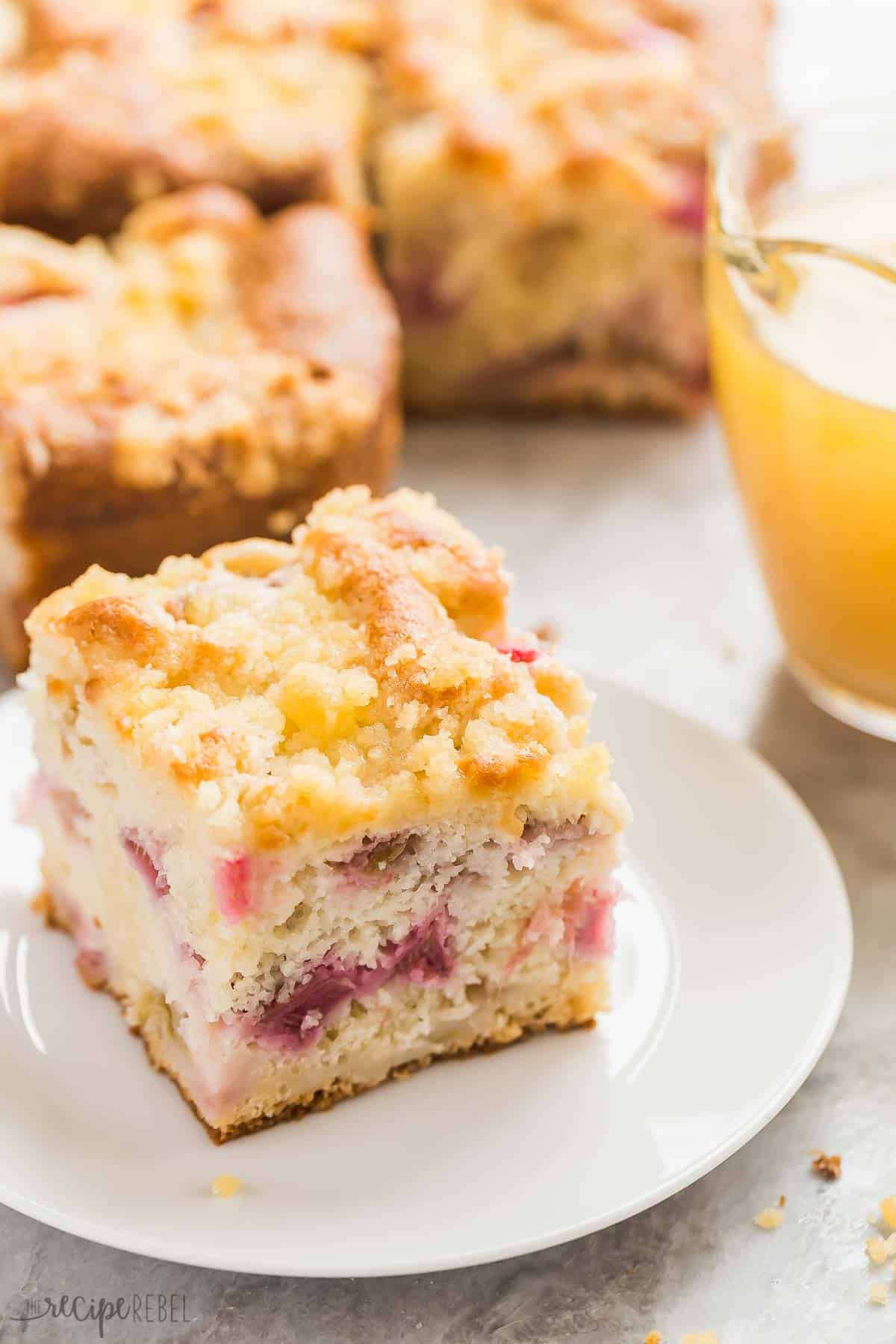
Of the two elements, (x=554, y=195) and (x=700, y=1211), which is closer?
(x=700, y=1211)

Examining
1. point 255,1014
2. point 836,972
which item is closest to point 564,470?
point 836,972

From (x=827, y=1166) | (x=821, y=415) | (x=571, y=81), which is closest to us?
(x=827, y=1166)

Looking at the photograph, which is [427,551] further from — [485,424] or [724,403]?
[485,424]

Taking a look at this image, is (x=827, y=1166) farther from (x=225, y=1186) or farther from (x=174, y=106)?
(x=174, y=106)

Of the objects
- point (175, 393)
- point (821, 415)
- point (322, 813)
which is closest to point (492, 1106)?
point (322, 813)

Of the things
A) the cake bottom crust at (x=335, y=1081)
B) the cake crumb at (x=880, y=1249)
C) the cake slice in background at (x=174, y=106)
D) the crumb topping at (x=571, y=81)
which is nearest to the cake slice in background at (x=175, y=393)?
the cake slice in background at (x=174, y=106)

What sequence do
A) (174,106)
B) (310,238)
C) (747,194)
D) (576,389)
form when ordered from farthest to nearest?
(576,389) < (174,106) < (310,238) < (747,194)
